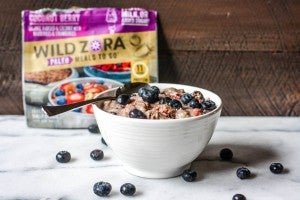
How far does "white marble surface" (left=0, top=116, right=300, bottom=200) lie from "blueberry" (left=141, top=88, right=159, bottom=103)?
0.14 m

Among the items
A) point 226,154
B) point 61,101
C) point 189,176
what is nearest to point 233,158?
point 226,154

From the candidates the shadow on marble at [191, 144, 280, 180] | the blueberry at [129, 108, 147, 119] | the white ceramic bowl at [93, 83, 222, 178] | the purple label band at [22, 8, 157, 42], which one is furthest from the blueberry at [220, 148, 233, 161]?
the purple label band at [22, 8, 157, 42]

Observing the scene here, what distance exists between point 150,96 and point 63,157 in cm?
21

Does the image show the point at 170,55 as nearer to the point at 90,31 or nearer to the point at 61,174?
the point at 90,31

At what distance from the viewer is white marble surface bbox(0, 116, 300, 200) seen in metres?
0.76

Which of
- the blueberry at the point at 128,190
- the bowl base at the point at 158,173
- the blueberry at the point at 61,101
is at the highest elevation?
the blueberry at the point at 128,190

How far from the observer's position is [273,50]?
1.10 metres

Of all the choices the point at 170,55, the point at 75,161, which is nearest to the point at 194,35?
the point at 170,55

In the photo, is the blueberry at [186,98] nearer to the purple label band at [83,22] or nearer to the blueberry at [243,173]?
the blueberry at [243,173]

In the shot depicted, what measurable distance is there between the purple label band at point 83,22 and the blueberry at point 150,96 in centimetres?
28

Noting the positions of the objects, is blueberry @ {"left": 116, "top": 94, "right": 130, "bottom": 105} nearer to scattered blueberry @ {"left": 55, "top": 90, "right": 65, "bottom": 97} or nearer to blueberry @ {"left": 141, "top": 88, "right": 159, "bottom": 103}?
blueberry @ {"left": 141, "top": 88, "right": 159, "bottom": 103}

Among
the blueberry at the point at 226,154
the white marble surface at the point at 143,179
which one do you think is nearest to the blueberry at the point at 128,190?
the white marble surface at the point at 143,179

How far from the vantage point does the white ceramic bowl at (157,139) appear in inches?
28.9

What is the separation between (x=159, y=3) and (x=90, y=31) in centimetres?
17
